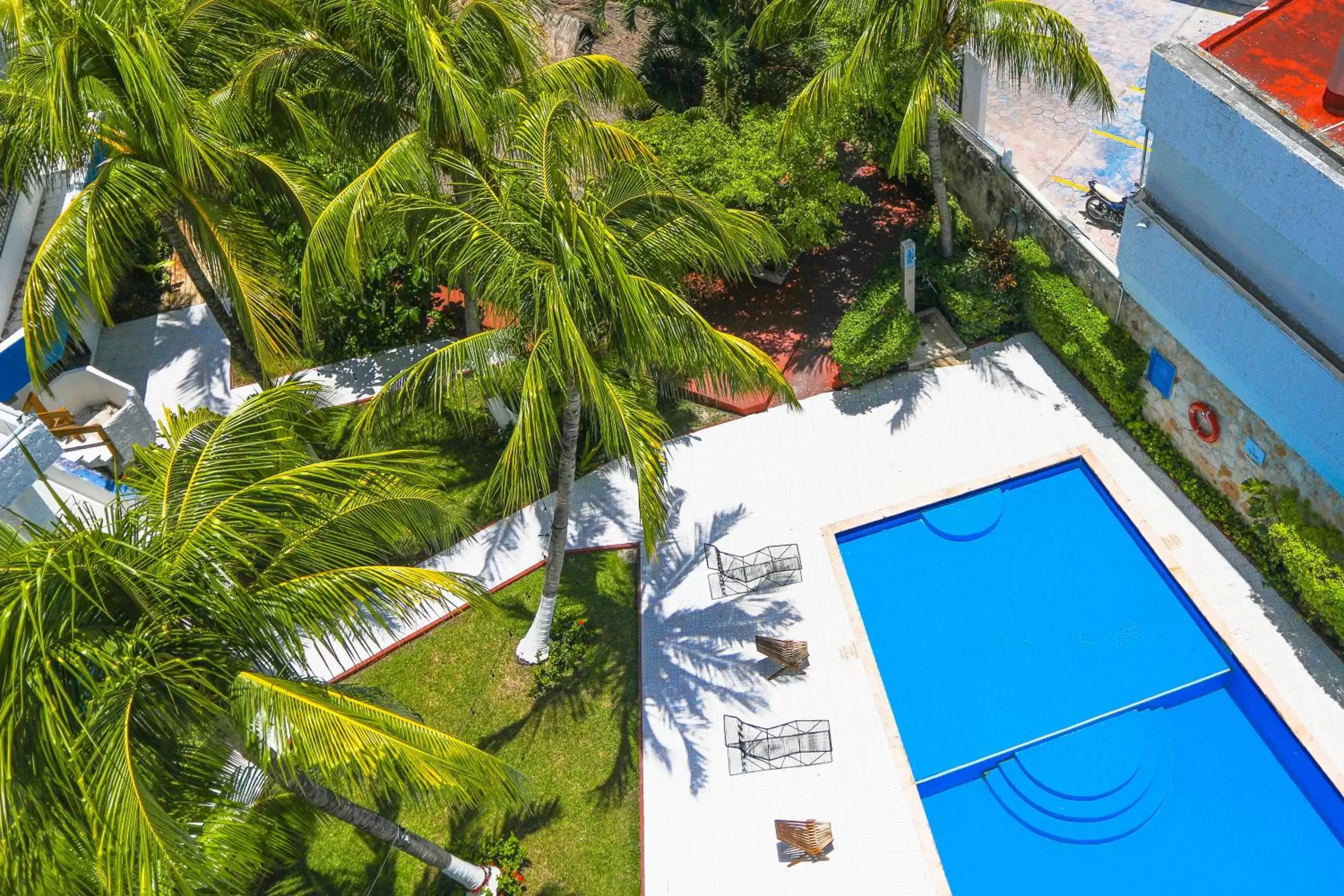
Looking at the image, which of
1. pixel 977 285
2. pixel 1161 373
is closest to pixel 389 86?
pixel 977 285

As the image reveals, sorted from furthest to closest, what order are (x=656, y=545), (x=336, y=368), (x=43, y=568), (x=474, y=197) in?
(x=336, y=368) → (x=656, y=545) → (x=474, y=197) → (x=43, y=568)

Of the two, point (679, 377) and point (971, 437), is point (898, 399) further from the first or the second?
point (679, 377)

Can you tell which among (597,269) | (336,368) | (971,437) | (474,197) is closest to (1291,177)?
(971,437)

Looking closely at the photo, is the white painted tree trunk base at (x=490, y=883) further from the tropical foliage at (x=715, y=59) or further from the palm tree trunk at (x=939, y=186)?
the tropical foliage at (x=715, y=59)

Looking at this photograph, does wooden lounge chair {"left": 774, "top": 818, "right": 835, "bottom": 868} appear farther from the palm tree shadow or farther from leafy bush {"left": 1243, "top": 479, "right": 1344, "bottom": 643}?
leafy bush {"left": 1243, "top": 479, "right": 1344, "bottom": 643}

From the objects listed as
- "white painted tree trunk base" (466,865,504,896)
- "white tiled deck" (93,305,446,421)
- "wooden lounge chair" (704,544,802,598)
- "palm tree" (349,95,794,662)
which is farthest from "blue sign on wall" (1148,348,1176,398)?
"white tiled deck" (93,305,446,421)
